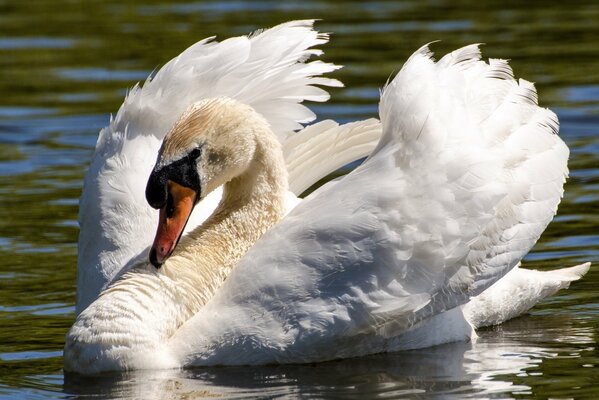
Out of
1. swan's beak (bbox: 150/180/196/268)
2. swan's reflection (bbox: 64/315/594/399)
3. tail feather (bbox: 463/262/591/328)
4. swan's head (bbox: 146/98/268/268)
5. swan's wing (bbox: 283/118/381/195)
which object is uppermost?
swan's wing (bbox: 283/118/381/195)

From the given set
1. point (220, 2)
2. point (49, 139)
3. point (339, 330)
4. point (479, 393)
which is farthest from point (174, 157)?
point (220, 2)

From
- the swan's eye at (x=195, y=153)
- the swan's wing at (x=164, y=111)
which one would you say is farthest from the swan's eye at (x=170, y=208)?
the swan's wing at (x=164, y=111)

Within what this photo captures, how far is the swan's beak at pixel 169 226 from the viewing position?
9.21 metres

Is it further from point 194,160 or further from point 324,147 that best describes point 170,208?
point 324,147

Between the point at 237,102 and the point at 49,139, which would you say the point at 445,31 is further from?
the point at 237,102

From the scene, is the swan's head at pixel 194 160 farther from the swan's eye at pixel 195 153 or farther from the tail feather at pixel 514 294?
the tail feather at pixel 514 294

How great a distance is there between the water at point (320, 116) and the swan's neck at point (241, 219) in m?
0.87

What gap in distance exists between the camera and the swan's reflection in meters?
8.51

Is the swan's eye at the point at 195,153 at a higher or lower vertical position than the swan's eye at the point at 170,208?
higher

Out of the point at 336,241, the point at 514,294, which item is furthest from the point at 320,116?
the point at 336,241

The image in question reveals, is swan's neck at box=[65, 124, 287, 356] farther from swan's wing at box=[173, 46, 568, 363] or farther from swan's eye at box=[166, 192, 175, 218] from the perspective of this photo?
swan's eye at box=[166, 192, 175, 218]

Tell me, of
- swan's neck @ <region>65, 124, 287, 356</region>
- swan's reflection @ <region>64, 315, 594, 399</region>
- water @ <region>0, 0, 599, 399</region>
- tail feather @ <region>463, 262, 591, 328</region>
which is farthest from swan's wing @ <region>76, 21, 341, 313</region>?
tail feather @ <region>463, 262, 591, 328</region>

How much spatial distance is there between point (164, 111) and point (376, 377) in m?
2.50

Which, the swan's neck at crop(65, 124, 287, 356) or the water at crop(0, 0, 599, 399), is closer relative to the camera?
the water at crop(0, 0, 599, 399)
